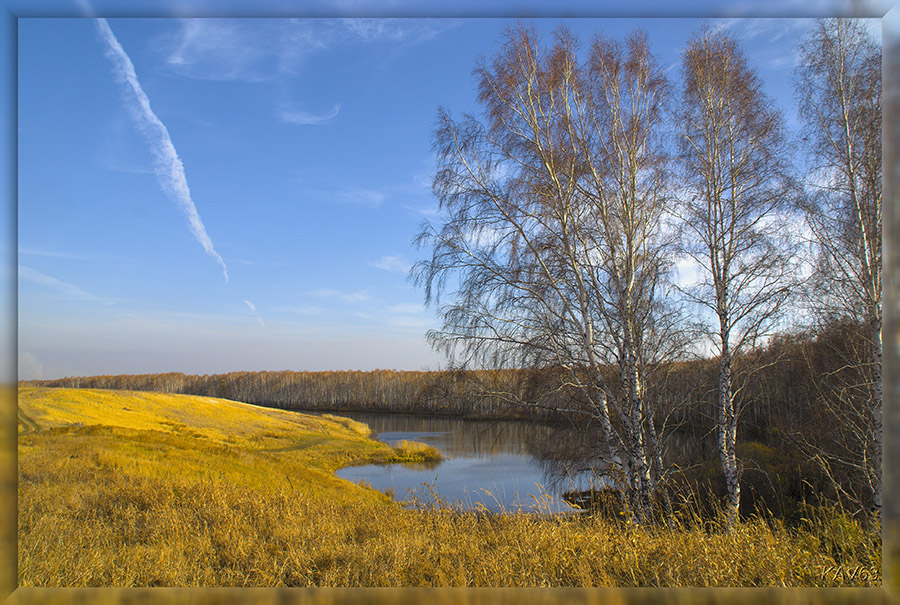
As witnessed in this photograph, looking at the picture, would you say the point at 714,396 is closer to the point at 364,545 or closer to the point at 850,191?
the point at 850,191

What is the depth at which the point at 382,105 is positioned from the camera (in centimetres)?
350

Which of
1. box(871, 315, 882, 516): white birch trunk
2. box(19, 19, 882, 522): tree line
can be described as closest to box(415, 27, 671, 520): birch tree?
box(19, 19, 882, 522): tree line

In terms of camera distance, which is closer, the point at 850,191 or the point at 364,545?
the point at 364,545

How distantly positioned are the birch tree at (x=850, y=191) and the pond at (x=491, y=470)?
12.6 feet

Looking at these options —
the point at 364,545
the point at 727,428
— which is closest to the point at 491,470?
the point at 727,428

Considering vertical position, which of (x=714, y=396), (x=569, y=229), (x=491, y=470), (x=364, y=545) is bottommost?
(x=491, y=470)

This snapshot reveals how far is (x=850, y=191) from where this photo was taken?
6.54 meters

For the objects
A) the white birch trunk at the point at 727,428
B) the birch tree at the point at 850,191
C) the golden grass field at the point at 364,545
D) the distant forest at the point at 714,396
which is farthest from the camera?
the white birch trunk at the point at 727,428

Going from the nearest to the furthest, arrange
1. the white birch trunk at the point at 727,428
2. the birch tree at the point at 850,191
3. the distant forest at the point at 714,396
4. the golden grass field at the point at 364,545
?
the golden grass field at the point at 364,545 → the birch tree at the point at 850,191 → the distant forest at the point at 714,396 → the white birch trunk at the point at 727,428

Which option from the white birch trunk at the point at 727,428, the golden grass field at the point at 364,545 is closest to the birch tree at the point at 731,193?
the white birch trunk at the point at 727,428

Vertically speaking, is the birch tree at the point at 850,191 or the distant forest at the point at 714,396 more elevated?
the birch tree at the point at 850,191

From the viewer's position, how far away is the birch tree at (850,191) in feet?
19.7

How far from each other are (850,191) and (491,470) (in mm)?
11654

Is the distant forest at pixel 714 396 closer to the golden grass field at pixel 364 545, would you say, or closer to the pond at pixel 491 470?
the pond at pixel 491 470
